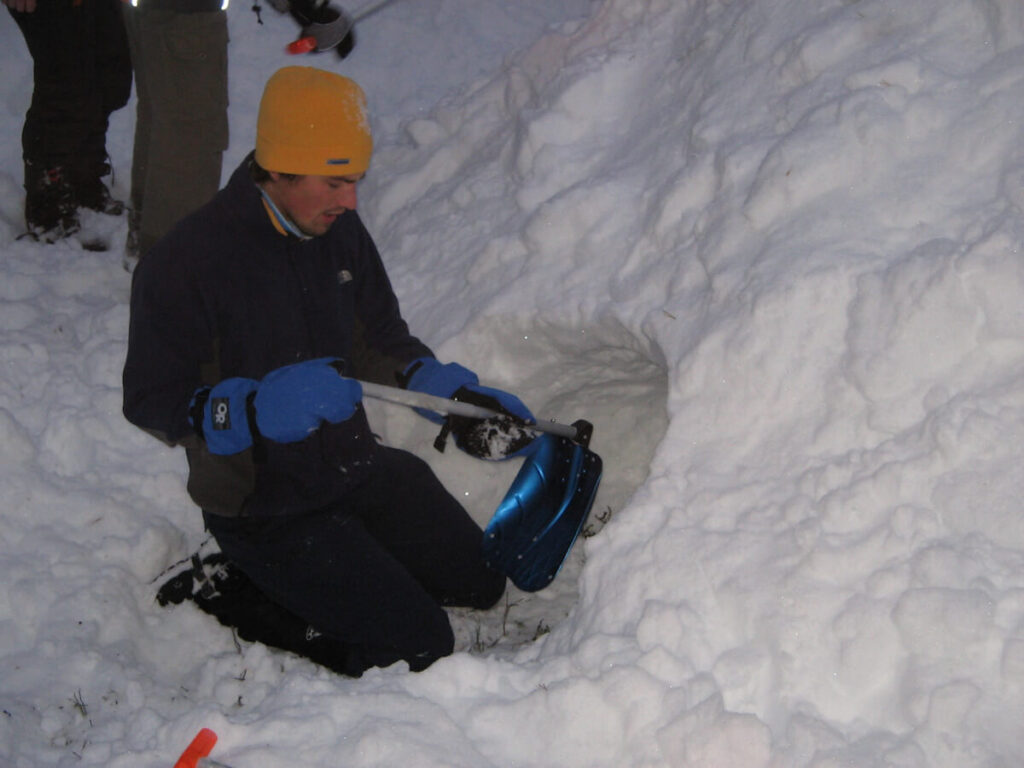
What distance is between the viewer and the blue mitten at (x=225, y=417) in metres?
2.44

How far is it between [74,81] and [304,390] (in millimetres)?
2590

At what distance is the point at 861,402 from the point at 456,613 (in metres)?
1.67

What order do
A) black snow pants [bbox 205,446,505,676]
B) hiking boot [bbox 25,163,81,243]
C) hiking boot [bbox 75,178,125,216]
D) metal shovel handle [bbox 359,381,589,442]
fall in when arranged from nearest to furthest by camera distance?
metal shovel handle [bbox 359,381,589,442] < black snow pants [bbox 205,446,505,676] < hiking boot [bbox 25,163,81,243] < hiking boot [bbox 75,178,125,216]

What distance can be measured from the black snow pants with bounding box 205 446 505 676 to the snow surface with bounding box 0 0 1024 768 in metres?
0.21

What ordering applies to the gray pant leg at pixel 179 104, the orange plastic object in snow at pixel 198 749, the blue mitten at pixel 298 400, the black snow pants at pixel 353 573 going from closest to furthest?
the orange plastic object in snow at pixel 198 749, the blue mitten at pixel 298 400, the black snow pants at pixel 353 573, the gray pant leg at pixel 179 104

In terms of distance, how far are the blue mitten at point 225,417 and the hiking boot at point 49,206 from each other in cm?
229

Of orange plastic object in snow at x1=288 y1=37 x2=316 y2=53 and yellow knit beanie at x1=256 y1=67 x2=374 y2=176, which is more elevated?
yellow knit beanie at x1=256 y1=67 x2=374 y2=176

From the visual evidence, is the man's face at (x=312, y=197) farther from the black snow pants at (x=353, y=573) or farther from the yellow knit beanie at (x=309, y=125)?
the black snow pants at (x=353, y=573)

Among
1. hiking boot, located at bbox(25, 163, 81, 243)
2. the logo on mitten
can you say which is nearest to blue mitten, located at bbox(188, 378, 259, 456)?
the logo on mitten

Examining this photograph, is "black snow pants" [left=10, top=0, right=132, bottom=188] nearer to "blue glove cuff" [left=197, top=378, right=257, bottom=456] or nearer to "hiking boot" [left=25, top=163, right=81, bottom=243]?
"hiking boot" [left=25, top=163, right=81, bottom=243]

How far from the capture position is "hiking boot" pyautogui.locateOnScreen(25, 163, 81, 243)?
429cm

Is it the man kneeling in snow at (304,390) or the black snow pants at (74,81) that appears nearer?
the man kneeling in snow at (304,390)

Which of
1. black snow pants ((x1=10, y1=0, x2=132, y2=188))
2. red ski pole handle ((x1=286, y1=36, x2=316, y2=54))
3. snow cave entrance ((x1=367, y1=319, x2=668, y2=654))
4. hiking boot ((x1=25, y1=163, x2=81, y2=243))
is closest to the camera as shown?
snow cave entrance ((x1=367, y1=319, x2=668, y2=654))

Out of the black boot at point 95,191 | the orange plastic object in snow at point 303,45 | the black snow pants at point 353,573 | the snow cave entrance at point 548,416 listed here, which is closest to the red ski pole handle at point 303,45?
the orange plastic object in snow at point 303,45
